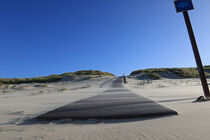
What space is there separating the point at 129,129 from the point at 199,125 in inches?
50.9

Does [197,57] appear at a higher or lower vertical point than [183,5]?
lower

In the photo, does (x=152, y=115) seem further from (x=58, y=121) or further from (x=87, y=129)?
(x=58, y=121)

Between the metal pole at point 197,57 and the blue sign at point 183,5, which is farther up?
the blue sign at point 183,5

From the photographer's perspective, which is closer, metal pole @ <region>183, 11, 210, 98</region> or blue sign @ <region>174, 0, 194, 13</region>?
metal pole @ <region>183, 11, 210, 98</region>

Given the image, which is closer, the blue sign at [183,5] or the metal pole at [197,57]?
the metal pole at [197,57]

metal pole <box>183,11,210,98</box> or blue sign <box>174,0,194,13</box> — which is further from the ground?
blue sign <box>174,0,194,13</box>

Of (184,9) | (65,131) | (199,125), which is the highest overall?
(184,9)

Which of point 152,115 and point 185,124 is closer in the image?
point 185,124

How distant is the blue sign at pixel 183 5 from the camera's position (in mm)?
Answer: 5898

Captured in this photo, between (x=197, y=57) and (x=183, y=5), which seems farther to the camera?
(x=183, y=5)

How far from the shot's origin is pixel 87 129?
2.19 meters

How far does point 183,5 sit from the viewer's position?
19.5 feet

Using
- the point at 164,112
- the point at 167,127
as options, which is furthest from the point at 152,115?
the point at 167,127

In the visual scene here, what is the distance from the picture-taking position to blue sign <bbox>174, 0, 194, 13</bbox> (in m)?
5.90
